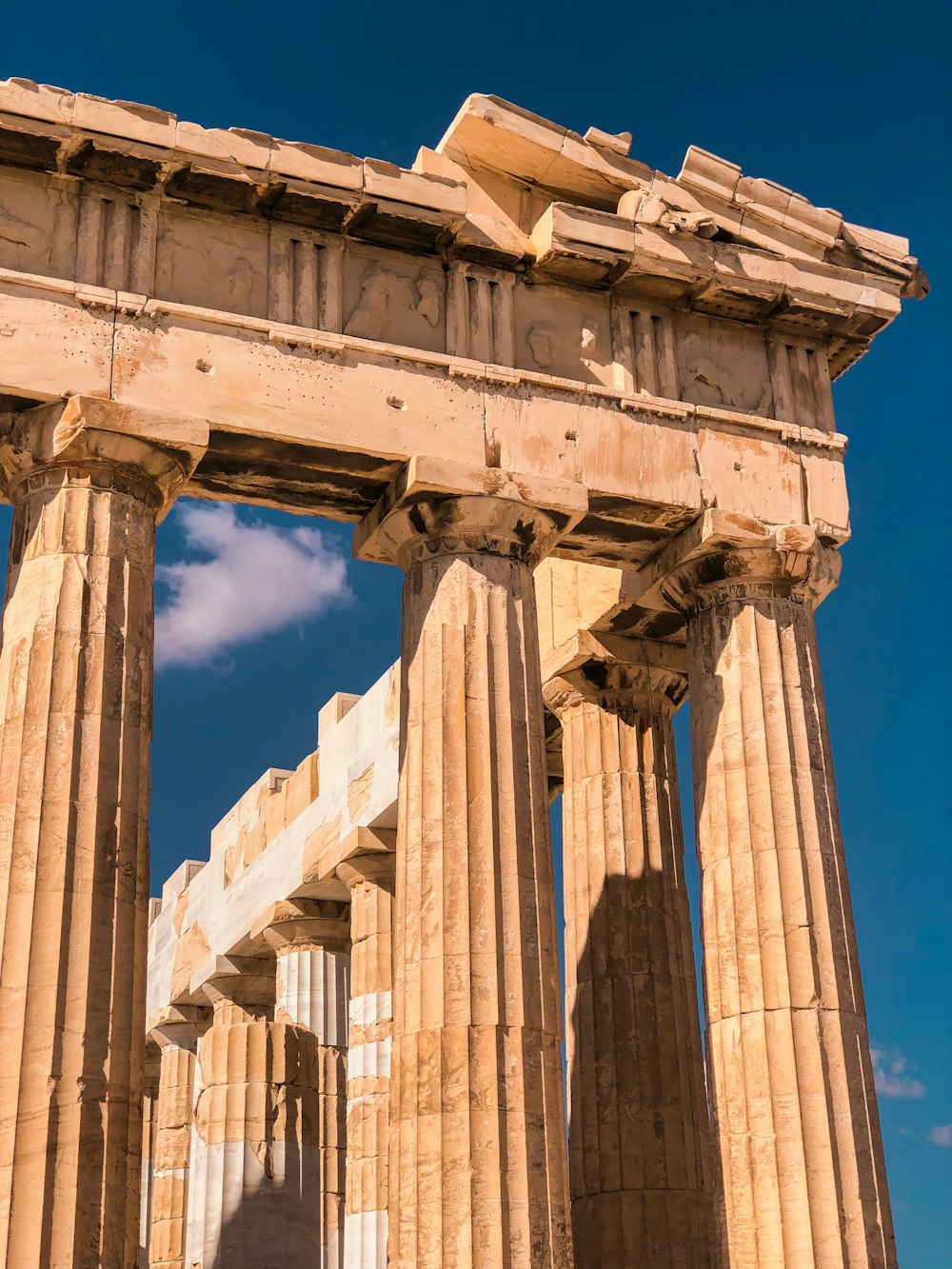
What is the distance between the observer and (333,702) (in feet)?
124

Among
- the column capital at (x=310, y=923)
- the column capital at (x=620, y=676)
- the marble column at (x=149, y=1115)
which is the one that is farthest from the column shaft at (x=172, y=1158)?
the column capital at (x=620, y=676)

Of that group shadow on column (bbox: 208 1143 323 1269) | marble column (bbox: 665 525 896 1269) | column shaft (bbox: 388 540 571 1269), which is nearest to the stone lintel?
shadow on column (bbox: 208 1143 323 1269)

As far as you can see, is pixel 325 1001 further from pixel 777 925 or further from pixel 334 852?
pixel 777 925

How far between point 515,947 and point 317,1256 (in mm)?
11486

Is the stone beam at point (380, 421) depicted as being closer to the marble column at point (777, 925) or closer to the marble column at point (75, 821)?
the marble column at point (75, 821)

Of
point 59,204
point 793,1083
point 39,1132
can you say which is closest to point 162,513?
point 59,204

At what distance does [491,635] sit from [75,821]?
238 inches

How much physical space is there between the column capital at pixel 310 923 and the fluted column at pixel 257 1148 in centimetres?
462

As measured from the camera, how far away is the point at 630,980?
28.3 m

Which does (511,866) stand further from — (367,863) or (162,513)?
(367,863)

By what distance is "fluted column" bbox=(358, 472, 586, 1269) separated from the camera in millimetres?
21562

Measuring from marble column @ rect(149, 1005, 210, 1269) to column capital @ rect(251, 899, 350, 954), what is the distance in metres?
6.50

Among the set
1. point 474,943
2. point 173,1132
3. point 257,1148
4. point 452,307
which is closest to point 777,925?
point 474,943

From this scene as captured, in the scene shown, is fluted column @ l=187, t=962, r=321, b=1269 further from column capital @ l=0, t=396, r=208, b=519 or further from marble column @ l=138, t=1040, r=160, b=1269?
marble column @ l=138, t=1040, r=160, b=1269
